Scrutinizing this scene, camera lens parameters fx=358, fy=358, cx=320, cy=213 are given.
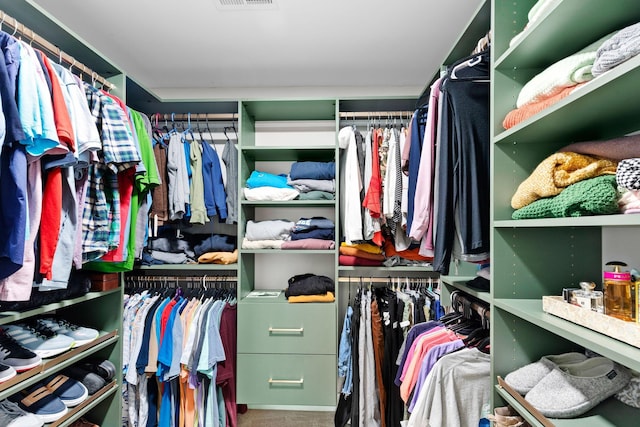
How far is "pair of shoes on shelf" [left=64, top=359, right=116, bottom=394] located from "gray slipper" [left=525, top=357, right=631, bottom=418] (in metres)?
1.88

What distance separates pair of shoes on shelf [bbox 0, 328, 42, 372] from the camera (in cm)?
135

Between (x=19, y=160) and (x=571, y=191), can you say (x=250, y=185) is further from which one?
(x=571, y=191)

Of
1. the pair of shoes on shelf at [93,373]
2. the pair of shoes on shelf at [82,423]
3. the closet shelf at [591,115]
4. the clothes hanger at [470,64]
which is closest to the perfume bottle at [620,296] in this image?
the closet shelf at [591,115]

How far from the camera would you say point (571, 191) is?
0.91 meters

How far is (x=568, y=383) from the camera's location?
97 centimetres

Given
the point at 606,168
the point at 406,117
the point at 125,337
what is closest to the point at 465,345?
the point at 606,168

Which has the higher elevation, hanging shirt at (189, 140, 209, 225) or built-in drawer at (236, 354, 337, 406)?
hanging shirt at (189, 140, 209, 225)

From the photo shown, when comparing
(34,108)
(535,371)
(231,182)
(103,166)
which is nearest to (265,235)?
(231,182)

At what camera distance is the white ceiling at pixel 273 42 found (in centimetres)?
183

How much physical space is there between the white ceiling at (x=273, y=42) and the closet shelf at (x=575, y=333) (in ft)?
4.82

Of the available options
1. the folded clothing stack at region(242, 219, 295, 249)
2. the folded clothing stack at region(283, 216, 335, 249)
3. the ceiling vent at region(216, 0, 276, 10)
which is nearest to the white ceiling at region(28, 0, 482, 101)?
the ceiling vent at region(216, 0, 276, 10)

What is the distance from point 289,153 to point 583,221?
1.90 m

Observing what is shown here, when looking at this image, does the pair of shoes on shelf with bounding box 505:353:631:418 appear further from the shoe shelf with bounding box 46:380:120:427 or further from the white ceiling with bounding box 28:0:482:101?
the shoe shelf with bounding box 46:380:120:427

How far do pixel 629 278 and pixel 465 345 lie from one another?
0.75 meters
